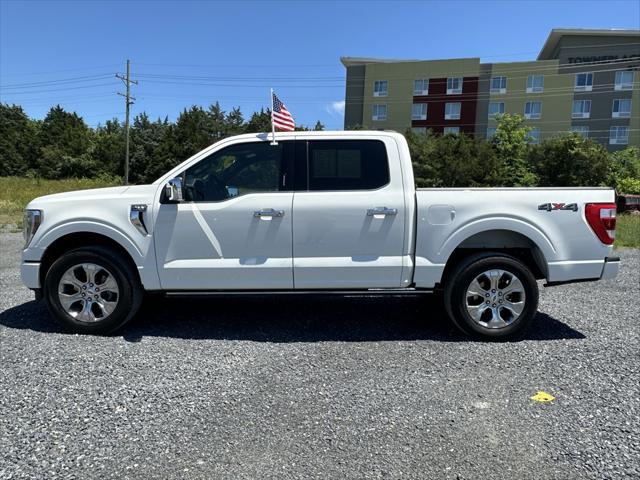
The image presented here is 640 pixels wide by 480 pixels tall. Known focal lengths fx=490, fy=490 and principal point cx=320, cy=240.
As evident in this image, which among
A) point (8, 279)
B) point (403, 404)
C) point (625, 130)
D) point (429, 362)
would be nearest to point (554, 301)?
point (429, 362)

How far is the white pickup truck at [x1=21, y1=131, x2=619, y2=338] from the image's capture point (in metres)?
4.67

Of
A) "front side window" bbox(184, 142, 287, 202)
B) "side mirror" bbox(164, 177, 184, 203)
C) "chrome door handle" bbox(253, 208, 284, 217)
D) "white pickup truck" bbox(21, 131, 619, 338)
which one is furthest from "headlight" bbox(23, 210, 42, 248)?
"chrome door handle" bbox(253, 208, 284, 217)

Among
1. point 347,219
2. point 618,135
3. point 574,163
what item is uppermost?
point 618,135

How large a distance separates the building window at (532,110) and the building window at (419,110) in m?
11.8

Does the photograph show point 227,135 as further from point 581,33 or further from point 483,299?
point 483,299

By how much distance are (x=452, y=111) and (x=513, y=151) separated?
1727 cm

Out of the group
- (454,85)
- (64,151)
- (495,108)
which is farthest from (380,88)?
(64,151)

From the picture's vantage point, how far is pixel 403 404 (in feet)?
11.2

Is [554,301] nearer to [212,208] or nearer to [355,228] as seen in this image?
[355,228]

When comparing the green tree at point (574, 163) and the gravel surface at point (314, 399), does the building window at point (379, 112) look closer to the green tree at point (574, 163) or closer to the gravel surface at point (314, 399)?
the green tree at point (574, 163)

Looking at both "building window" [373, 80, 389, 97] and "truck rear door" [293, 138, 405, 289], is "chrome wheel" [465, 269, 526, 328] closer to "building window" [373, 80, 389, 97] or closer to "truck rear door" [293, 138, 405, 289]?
"truck rear door" [293, 138, 405, 289]

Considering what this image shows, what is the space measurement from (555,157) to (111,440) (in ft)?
138

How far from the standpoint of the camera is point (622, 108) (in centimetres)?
5522

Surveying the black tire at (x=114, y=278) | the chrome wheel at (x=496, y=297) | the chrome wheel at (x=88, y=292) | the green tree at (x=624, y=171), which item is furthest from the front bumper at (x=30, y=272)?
the green tree at (x=624, y=171)
